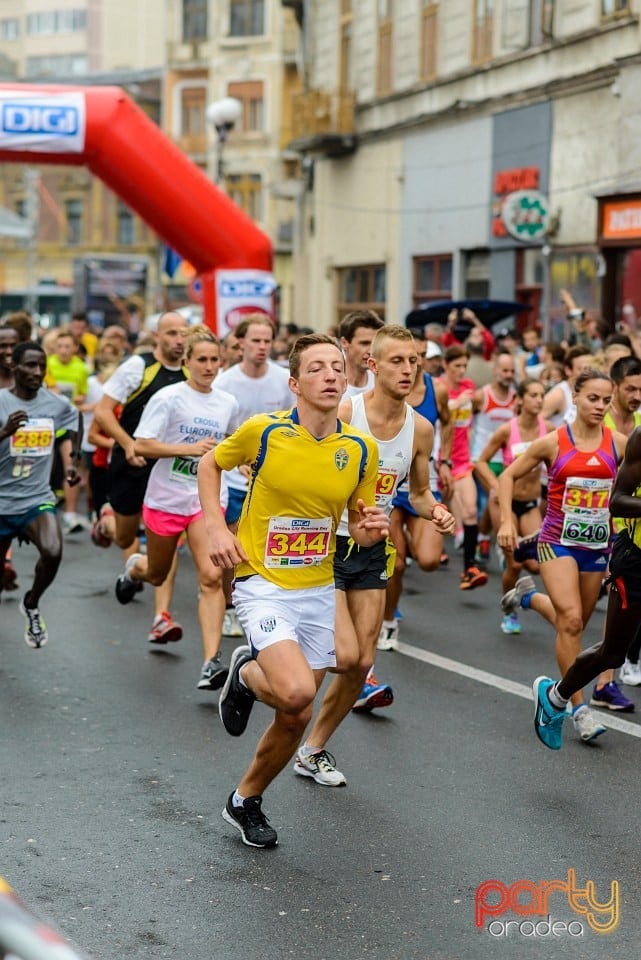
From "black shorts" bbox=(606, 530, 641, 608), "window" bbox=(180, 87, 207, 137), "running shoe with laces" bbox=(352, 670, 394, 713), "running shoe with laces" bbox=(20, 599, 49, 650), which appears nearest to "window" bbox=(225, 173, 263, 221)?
"window" bbox=(180, 87, 207, 137)

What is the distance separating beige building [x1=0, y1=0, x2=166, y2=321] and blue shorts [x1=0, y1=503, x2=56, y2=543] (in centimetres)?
5116

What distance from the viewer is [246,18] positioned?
209ft

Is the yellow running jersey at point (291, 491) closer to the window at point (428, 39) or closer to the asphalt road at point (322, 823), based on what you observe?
the asphalt road at point (322, 823)

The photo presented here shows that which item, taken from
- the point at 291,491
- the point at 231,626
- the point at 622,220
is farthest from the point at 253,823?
the point at 622,220

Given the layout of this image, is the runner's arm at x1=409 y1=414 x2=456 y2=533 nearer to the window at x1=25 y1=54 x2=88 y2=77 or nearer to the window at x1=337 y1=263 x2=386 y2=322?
the window at x1=337 y1=263 x2=386 y2=322

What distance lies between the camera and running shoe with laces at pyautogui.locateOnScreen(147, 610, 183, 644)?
923 centimetres

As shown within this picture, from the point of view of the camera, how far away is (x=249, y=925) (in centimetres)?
495

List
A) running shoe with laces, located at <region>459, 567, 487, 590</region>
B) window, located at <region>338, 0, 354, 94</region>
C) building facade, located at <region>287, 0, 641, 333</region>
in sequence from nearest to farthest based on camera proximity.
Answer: running shoe with laces, located at <region>459, 567, 487, 590</region>
building facade, located at <region>287, 0, 641, 333</region>
window, located at <region>338, 0, 354, 94</region>

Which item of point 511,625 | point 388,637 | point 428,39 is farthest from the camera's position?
point 428,39

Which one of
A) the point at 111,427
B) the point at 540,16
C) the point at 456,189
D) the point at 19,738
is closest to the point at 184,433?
the point at 111,427

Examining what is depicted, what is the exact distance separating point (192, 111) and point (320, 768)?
6319 centimetres

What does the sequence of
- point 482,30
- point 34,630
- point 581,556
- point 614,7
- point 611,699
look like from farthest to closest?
point 482,30, point 614,7, point 34,630, point 611,699, point 581,556

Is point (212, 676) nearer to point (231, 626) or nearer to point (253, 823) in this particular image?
point (231, 626)

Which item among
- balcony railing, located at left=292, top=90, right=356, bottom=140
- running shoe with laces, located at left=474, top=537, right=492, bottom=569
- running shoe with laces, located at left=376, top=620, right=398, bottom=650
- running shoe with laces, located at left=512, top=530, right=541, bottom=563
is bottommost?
running shoe with laces, located at left=474, top=537, right=492, bottom=569
